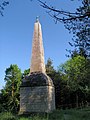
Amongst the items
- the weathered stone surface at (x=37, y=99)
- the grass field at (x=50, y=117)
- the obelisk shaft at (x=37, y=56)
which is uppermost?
the obelisk shaft at (x=37, y=56)

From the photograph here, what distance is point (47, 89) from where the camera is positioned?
71.0ft

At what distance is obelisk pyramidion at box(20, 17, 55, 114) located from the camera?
71.1ft

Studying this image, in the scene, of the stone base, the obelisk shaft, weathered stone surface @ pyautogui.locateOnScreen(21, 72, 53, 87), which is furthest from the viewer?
the obelisk shaft

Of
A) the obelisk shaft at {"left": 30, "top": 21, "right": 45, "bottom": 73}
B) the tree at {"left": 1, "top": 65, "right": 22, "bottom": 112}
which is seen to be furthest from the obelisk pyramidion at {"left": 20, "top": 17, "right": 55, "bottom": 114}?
the tree at {"left": 1, "top": 65, "right": 22, "bottom": 112}

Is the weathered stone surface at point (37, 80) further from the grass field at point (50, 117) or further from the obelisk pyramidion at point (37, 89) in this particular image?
the grass field at point (50, 117)

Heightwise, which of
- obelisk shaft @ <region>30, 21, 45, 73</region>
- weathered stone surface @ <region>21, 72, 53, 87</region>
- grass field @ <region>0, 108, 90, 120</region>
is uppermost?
obelisk shaft @ <region>30, 21, 45, 73</region>

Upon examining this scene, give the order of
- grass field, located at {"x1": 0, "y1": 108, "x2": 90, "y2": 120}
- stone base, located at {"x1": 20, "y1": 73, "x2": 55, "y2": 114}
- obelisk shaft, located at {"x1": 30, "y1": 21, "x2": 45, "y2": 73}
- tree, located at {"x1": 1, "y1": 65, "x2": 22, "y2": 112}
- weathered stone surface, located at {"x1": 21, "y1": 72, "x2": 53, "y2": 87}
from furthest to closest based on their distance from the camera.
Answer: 1. tree, located at {"x1": 1, "y1": 65, "x2": 22, "y2": 112}
2. obelisk shaft, located at {"x1": 30, "y1": 21, "x2": 45, "y2": 73}
3. weathered stone surface, located at {"x1": 21, "y1": 72, "x2": 53, "y2": 87}
4. stone base, located at {"x1": 20, "y1": 73, "x2": 55, "y2": 114}
5. grass field, located at {"x1": 0, "y1": 108, "x2": 90, "y2": 120}

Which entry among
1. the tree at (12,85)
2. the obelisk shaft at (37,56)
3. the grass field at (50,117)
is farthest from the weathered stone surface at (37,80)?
the tree at (12,85)

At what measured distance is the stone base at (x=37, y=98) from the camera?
21.6 meters

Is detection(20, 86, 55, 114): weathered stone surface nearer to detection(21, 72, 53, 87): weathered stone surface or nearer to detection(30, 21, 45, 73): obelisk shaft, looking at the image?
detection(21, 72, 53, 87): weathered stone surface

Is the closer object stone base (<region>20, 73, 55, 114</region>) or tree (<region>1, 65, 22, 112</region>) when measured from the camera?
stone base (<region>20, 73, 55, 114</region>)

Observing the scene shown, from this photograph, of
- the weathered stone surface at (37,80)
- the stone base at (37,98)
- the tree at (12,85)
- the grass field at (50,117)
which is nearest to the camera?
the grass field at (50,117)

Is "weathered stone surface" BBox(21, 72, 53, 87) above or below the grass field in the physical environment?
above

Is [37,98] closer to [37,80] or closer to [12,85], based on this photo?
[37,80]
